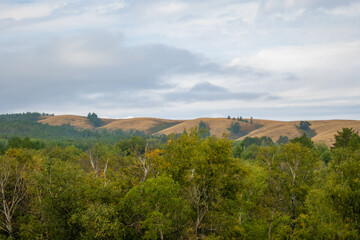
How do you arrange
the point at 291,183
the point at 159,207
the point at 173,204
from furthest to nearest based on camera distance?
the point at 291,183 → the point at 159,207 → the point at 173,204

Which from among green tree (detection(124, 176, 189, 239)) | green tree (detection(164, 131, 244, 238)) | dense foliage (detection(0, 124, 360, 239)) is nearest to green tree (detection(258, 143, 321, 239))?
dense foliage (detection(0, 124, 360, 239))

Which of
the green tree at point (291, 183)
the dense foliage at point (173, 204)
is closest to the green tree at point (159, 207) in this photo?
the dense foliage at point (173, 204)

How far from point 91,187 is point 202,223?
14.5 meters

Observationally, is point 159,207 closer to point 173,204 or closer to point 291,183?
point 173,204

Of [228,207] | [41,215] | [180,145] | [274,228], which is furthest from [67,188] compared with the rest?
[274,228]

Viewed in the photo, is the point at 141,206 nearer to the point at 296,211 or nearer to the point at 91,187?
the point at 91,187

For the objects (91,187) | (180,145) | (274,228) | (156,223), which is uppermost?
(180,145)

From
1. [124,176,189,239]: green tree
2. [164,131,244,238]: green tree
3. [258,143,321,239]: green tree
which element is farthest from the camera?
[258,143,321,239]: green tree

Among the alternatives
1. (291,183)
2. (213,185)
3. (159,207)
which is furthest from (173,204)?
(291,183)

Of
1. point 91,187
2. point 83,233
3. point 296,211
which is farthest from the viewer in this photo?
point 296,211

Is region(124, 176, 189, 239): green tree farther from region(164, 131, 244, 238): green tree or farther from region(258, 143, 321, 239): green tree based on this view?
region(258, 143, 321, 239): green tree

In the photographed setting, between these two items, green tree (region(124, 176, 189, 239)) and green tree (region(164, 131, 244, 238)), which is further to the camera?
green tree (region(164, 131, 244, 238))

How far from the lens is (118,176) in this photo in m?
47.8

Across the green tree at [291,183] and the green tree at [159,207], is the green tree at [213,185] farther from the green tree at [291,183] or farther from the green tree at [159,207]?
the green tree at [291,183]
